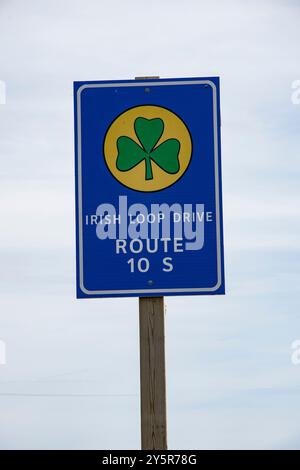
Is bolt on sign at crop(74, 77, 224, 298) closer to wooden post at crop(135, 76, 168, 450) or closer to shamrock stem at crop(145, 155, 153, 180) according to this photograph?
shamrock stem at crop(145, 155, 153, 180)

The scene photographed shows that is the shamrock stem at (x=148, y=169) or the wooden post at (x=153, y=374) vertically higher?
the shamrock stem at (x=148, y=169)

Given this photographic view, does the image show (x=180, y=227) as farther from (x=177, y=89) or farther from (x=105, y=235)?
(x=177, y=89)

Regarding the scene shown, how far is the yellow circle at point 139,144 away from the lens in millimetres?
5703

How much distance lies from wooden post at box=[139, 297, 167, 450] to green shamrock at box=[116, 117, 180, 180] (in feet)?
3.32

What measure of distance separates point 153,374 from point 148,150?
1.69 meters

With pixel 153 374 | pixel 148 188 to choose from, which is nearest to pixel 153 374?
pixel 153 374

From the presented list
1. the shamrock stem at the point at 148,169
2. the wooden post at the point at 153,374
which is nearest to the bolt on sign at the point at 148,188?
the shamrock stem at the point at 148,169

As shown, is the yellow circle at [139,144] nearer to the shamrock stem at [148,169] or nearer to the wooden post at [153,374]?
the shamrock stem at [148,169]

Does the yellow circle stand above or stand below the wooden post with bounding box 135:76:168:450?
above

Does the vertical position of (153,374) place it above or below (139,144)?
below

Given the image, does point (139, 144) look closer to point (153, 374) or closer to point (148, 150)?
point (148, 150)

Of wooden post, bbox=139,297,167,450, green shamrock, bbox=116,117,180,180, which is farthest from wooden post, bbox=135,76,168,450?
green shamrock, bbox=116,117,180,180

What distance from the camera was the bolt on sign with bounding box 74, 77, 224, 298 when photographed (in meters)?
5.63

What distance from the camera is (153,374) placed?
555cm
